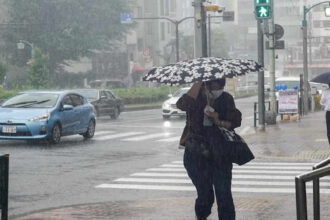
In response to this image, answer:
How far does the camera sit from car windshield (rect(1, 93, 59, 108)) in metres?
22.7

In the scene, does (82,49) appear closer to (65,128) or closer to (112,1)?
(112,1)

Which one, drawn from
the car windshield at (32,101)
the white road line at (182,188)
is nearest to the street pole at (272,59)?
the car windshield at (32,101)

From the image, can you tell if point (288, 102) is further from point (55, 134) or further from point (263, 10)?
point (55, 134)

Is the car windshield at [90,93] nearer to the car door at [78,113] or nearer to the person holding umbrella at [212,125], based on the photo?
the car door at [78,113]

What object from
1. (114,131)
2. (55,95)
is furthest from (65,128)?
(114,131)

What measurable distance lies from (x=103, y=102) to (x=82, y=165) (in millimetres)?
21091

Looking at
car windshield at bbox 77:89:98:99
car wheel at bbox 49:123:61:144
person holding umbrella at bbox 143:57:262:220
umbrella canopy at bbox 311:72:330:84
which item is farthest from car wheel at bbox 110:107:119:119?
person holding umbrella at bbox 143:57:262:220

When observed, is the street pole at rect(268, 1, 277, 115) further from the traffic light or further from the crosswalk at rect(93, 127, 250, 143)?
the crosswalk at rect(93, 127, 250, 143)

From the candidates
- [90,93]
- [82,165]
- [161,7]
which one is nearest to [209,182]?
[82,165]

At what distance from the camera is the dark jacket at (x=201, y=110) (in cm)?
837

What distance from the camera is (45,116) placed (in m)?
21.9

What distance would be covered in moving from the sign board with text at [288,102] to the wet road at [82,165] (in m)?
4.76

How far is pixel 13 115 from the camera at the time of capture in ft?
71.1

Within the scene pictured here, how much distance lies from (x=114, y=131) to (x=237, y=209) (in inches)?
703
